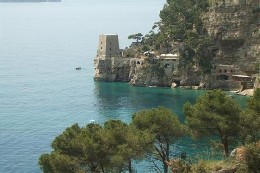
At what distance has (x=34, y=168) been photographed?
44.2 meters

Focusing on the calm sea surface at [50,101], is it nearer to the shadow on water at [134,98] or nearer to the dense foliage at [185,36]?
the shadow on water at [134,98]

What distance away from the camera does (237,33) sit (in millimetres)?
81625

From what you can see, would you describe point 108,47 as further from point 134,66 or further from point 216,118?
point 216,118

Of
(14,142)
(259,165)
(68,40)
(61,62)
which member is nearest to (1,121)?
(14,142)

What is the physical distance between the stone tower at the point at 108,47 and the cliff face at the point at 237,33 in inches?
778

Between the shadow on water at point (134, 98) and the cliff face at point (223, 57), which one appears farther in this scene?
the cliff face at point (223, 57)

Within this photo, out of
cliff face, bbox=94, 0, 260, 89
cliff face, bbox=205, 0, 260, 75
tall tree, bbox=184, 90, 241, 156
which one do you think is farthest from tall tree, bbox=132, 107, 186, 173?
cliff face, bbox=205, 0, 260, 75

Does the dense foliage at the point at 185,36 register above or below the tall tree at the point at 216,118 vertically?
above

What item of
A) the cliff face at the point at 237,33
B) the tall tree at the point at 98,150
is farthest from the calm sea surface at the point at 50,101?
the tall tree at the point at 98,150

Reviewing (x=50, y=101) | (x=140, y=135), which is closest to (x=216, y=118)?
(x=140, y=135)

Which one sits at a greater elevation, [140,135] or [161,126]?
[161,126]

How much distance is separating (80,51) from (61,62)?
23.8 m

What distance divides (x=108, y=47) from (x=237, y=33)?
25.4 meters

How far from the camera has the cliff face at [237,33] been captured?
266 ft
